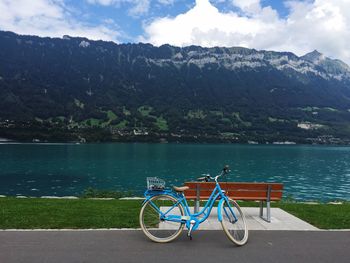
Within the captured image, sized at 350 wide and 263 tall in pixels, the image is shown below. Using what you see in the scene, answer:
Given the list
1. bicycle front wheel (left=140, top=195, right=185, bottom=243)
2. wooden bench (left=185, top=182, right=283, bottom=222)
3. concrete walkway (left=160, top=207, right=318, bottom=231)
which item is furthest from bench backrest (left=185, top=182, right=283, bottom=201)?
bicycle front wheel (left=140, top=195, right=185, bottom=243)

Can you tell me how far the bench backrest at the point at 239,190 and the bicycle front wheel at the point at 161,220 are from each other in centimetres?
169

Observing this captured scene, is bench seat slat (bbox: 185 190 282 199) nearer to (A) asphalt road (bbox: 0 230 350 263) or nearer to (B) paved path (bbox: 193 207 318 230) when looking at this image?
(B) paved path (bbox: 193 207 318 230)

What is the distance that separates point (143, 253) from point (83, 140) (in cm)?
19730

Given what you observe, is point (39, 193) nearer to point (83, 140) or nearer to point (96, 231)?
point (96, 231)

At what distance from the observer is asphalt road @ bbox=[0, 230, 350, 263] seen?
280 inches

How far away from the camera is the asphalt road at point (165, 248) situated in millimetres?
7110

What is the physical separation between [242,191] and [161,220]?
3214 mm

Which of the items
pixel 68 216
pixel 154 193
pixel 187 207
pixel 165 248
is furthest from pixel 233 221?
pixel 68 216

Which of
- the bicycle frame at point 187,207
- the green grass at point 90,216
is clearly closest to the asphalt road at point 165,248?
the bicycle frame at point 187,207

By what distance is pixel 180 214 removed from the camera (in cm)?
888

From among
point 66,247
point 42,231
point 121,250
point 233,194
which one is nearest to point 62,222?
point 42,231

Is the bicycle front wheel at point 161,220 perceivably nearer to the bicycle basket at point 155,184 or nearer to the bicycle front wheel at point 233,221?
the bicycle basket at point 155,184

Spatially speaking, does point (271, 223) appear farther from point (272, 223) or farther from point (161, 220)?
point (161, 220)

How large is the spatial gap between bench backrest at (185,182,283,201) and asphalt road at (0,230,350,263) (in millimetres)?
1775
